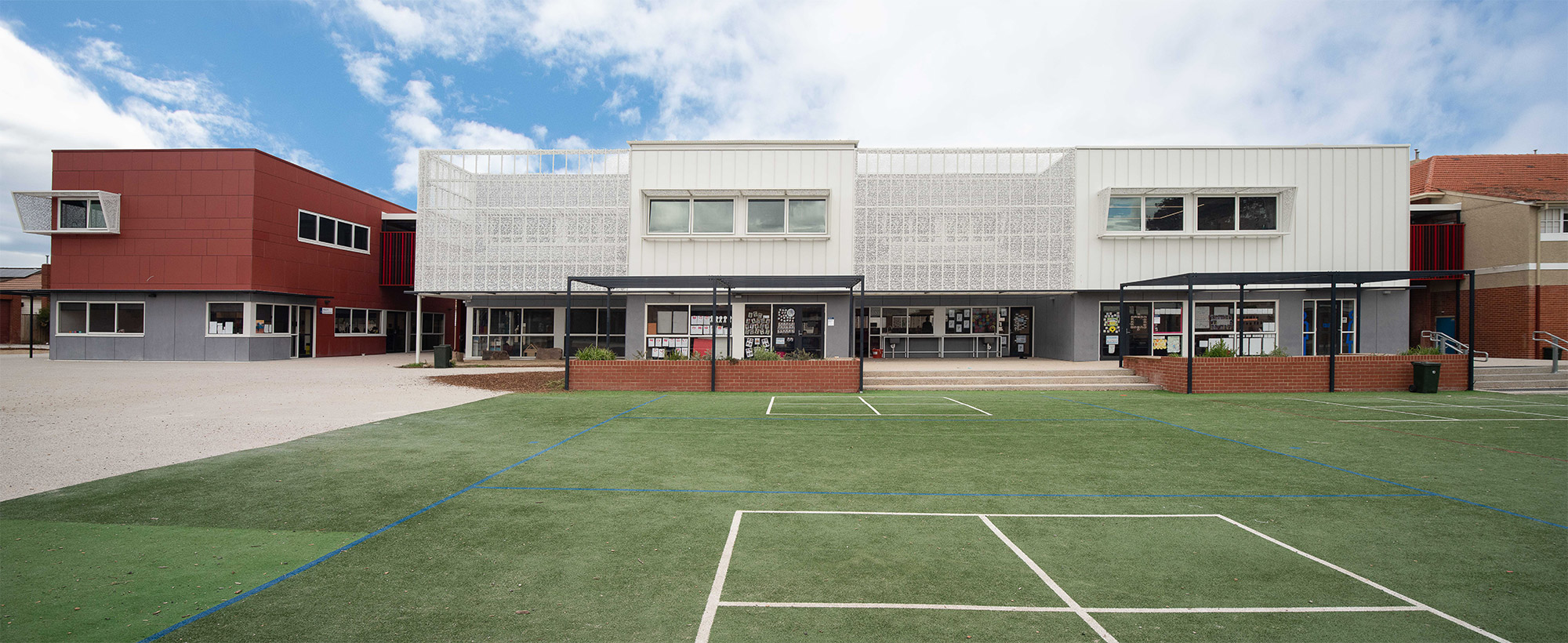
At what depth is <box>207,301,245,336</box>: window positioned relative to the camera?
23922mm

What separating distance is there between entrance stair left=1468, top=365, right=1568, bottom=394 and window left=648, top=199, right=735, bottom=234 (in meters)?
8.24

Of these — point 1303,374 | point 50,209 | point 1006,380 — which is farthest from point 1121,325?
point 50,209

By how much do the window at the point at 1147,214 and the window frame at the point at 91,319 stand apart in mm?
36516

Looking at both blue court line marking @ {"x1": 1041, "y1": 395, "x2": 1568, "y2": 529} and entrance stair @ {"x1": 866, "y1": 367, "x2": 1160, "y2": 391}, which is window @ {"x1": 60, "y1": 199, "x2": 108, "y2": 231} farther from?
blue court line marking @ {"x1": 1041, "y1": 395, "x2": 1568, "y2": 529}

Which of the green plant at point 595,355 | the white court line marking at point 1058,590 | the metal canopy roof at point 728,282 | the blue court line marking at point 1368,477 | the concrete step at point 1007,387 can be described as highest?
the metal canopy roof at point 728,282

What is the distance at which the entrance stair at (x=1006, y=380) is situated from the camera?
54.9ft

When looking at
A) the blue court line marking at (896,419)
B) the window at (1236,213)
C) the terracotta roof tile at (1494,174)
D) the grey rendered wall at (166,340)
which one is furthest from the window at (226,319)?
the terracotta roof tile at (1494,174)

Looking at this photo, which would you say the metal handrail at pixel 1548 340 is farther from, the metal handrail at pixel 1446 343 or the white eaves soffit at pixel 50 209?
the white eaves soffit at pixel 50 209

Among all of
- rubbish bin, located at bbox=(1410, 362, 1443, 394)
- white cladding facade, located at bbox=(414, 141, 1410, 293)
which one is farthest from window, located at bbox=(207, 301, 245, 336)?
rubbish bin, located at bbox=(1410, 362, 1443, 394)

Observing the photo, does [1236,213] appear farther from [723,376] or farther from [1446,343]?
[723,376]

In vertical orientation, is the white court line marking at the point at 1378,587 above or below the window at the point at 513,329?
below

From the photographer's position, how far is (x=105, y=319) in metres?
24.2

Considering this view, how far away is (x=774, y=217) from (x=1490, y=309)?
2787 centimetres

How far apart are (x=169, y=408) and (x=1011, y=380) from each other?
18728 millimetres
